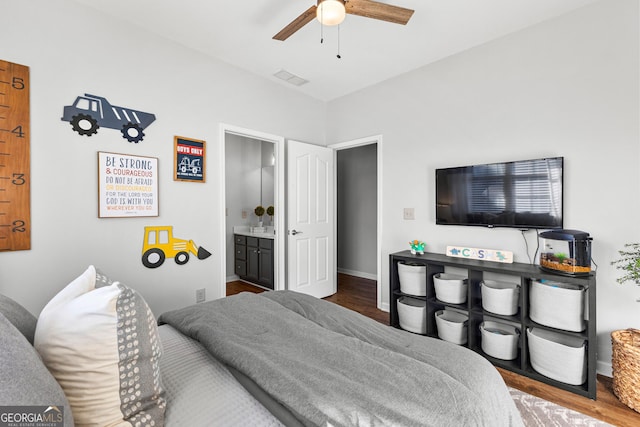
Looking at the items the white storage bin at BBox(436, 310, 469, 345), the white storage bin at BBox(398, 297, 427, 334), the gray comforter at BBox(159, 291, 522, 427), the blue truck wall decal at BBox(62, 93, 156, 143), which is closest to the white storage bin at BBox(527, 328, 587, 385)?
the white storage bin at BBox(436, 310, 469, 345)

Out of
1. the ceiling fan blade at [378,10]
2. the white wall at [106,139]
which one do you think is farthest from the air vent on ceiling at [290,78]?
the ceiling fan blade at [378,10]

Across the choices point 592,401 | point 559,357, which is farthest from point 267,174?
point 592,401

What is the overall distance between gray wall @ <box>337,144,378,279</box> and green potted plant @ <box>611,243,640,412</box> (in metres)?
3.35

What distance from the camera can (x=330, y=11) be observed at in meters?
1.72

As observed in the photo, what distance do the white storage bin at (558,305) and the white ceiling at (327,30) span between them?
2155mm

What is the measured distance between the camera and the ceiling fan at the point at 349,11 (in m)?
1.71

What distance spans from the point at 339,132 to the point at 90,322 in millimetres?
3670

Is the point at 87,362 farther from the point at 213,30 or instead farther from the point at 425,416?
the point at 213,30

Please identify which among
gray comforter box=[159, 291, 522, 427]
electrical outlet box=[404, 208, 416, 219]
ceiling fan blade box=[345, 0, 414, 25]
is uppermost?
ceiling fan blade box=[345, 0, 414, 25]

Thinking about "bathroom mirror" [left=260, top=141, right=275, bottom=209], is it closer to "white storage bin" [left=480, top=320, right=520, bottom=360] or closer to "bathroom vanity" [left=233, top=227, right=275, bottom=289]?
"bathroom vanity" [left=233, top=227, right=275, bottom=289]

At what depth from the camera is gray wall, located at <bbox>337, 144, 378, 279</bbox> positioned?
523 cm

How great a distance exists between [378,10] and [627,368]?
2761 millimetres

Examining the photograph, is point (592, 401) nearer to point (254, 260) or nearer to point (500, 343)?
point (500, 343)

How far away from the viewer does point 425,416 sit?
0.85 metres
